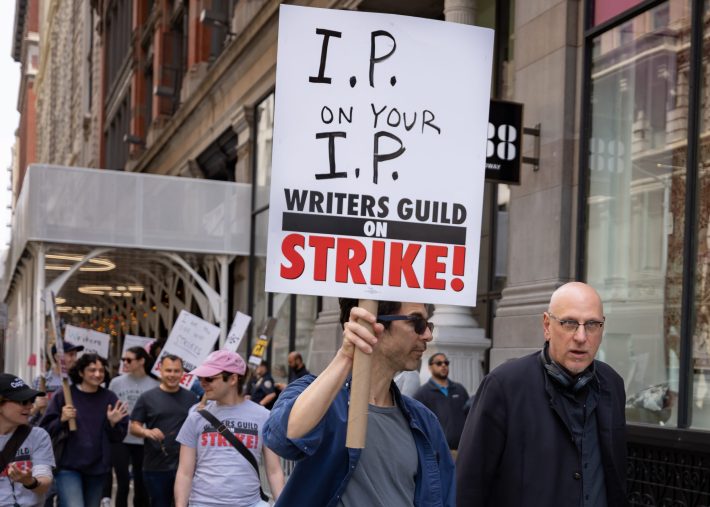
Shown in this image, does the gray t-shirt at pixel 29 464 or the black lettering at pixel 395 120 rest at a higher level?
the black lettering at pixel 395 120

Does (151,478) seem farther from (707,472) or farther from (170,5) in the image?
(170,5)

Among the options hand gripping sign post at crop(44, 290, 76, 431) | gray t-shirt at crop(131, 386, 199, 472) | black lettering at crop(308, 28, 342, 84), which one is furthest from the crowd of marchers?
hand gripping sign post at crop(44, 290, 76, 431)

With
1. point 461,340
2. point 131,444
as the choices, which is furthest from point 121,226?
point 131,444

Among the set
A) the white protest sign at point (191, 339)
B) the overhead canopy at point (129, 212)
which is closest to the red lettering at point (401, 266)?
the white protest sign at point (191, 339)

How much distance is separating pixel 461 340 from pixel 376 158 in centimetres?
890

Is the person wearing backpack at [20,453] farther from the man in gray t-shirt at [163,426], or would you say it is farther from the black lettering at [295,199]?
the black lettering at [295,199]

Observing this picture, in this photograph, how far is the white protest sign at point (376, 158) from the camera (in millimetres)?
3393

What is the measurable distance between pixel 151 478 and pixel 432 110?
6107 millimetres

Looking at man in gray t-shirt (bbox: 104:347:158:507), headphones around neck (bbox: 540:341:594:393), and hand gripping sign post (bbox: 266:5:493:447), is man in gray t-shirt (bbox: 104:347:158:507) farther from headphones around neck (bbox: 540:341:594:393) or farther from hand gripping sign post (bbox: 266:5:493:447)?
hand gripping sign post (bbox: 266:5:493:447)

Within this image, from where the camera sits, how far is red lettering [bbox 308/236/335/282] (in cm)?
338

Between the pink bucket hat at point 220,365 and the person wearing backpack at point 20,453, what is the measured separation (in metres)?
1.00

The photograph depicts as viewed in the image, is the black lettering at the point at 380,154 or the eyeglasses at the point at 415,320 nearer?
the eyeglasses at the point at 415,320

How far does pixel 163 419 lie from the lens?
891 cm

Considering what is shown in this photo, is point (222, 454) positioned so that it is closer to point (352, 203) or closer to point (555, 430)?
point (555, 430)
